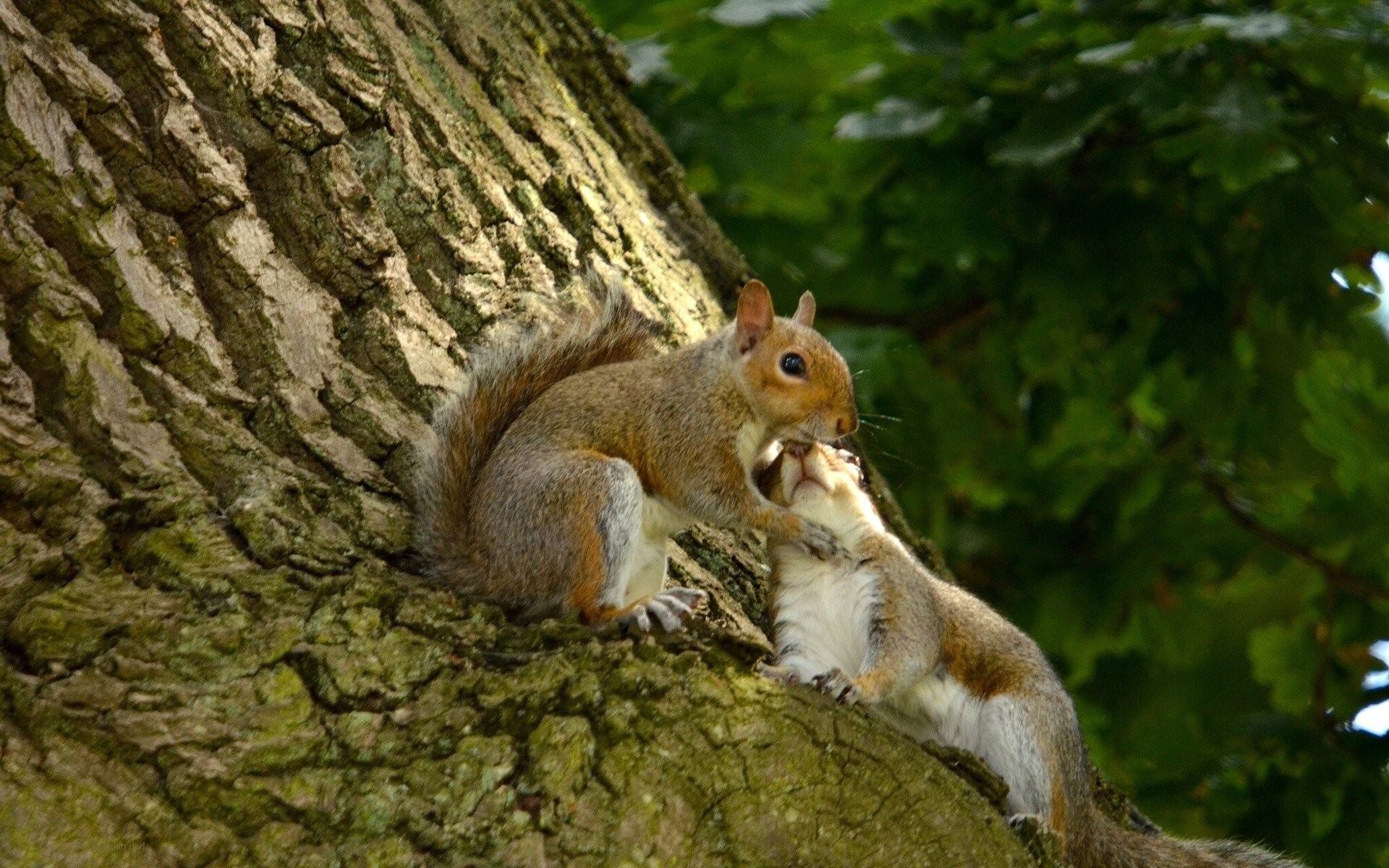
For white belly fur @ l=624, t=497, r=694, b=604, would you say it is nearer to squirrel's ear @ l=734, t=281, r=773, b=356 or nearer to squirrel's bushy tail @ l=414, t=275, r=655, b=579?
squirrel's bushy tail @ l=414, t=275, r=655, b=579

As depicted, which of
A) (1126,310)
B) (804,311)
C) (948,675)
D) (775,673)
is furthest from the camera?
(1126,310)

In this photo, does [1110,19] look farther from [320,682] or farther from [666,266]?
[320,682]

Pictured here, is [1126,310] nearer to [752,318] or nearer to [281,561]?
[752,318]

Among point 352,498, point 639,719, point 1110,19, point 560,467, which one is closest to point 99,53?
point 352,498

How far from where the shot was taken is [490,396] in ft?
9.33

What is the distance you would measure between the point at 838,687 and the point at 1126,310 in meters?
2.06

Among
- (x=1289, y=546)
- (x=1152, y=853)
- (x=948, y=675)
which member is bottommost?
(x=1289, y=546)

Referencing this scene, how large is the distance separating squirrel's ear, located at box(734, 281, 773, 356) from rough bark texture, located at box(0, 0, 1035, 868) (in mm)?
623

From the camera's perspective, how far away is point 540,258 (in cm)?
310

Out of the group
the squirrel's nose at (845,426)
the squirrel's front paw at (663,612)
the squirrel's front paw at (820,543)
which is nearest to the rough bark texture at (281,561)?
the squirrel's front paw at (663,612)

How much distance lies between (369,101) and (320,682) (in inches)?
51.6

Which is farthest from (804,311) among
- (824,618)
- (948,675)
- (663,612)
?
(663,612)

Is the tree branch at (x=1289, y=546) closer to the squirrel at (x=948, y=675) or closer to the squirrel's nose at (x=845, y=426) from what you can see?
the squirrel at (x=948, y=675)

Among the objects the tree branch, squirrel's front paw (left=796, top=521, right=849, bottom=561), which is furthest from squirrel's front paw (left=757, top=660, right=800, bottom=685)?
the tree branch
